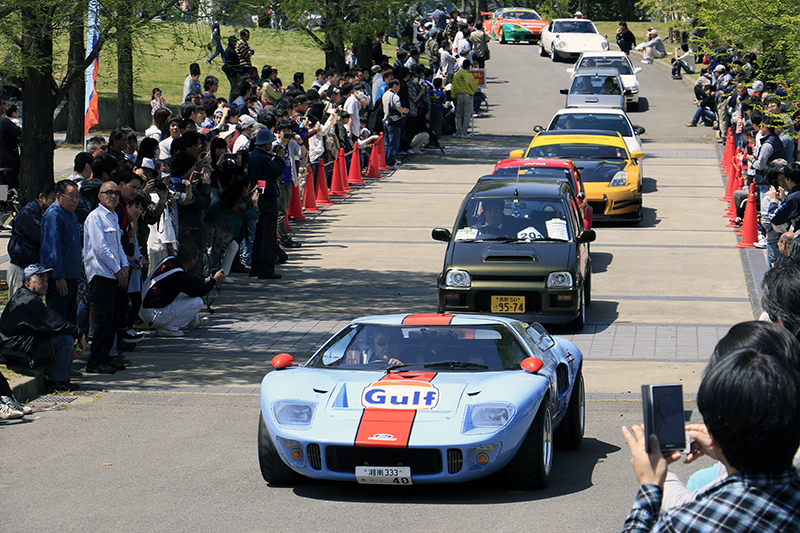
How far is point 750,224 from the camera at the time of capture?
17484mm

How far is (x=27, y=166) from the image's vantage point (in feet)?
44.7

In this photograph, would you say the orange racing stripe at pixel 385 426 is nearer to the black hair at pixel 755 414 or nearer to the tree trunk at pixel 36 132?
the black hair at pixel 755 414

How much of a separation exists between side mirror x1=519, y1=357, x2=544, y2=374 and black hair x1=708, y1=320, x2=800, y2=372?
365 cm

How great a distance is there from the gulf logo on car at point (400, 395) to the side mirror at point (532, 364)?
2.26 feet

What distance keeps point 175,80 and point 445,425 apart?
109 feet

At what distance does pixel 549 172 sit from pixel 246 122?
551 centimetres

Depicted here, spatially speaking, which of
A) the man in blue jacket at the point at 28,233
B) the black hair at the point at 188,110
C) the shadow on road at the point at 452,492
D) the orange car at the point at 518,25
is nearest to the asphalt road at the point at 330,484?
the shadow on road at the point at 452,492

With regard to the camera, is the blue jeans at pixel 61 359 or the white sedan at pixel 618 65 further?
the white sedan at pixel 618 65

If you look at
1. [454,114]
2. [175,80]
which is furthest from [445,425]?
[175,80]

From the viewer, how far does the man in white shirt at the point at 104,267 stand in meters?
10.3

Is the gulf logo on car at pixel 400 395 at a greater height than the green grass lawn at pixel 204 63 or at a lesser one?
lesser

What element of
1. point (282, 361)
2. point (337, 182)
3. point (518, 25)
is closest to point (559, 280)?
point (282, 361)

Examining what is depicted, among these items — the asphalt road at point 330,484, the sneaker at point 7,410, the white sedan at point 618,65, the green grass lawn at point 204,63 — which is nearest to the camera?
the asphalt road at point 330,484

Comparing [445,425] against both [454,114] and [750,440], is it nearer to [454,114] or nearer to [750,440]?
[750,440]
